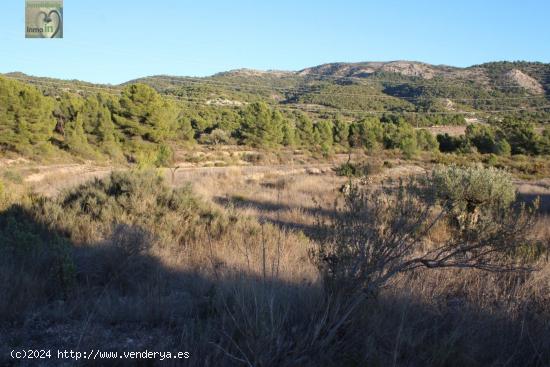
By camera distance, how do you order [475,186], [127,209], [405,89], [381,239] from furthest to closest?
[405,89]
[475,186]
[127,209]
[381,239]

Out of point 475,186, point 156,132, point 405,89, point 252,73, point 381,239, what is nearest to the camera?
point 381,239

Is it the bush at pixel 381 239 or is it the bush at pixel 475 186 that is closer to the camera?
the bush at pixel 381 239

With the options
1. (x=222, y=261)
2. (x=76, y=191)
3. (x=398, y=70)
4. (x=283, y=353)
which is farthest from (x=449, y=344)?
(x=398, y=70)

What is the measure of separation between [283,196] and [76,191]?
825 centimetres

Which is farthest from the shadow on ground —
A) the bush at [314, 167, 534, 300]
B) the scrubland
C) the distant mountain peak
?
the distant mountain peak

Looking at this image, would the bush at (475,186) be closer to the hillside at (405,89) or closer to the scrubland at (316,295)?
the scrubland at (316,295)

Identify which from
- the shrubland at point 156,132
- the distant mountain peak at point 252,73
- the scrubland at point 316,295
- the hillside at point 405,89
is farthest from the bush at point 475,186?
the distant mountain peak at point 252,73

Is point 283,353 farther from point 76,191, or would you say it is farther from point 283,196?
point 283,196

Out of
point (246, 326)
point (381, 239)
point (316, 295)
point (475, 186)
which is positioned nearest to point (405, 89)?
point (475, 186)

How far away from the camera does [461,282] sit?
466 centimetres

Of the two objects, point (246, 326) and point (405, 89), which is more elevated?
point (405, 89)

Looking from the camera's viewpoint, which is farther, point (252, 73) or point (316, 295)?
point (252, 73)

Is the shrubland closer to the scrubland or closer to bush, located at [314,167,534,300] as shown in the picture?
the scrubland

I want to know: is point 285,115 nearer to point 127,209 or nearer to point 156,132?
point 156,132
